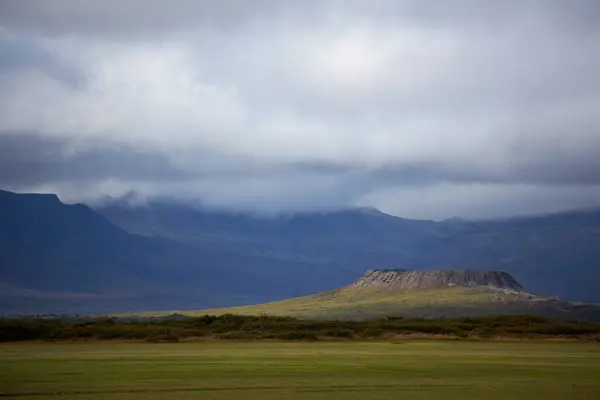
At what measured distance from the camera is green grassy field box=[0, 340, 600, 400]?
3541 cm

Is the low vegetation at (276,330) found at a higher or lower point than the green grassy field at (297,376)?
higher

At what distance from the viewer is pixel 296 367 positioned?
4956 cm

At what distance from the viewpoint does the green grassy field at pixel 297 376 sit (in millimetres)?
35406

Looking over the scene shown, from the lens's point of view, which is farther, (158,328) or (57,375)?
(158,328)

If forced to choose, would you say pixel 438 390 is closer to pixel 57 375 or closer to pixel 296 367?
pixel 296 367

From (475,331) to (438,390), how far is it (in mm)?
73984

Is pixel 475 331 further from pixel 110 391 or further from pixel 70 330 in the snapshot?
pixel 110 391

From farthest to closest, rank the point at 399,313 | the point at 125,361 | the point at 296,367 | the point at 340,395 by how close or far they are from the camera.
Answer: the point at 399,313, the point at 125,361, the point at 296,367, the point at 340,395

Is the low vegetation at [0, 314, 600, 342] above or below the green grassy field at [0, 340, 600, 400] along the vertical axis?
above

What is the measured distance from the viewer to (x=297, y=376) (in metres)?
43.5

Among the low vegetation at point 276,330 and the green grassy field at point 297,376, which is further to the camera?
the low vegetation at point 276,330

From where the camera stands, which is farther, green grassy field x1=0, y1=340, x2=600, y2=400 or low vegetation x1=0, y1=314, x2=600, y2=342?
low vegetation x1=0, y1=314, x2=600, y2=342

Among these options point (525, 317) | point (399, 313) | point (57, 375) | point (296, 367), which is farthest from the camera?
point (399, 313)

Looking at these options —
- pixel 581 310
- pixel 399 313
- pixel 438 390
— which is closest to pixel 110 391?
pixel 438 390
